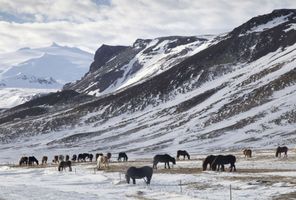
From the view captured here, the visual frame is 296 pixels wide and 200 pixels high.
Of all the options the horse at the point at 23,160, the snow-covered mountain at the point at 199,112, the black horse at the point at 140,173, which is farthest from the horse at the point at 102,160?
the snow-covered mountain at the point at 199,112

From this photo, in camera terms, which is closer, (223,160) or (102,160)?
(223,160)

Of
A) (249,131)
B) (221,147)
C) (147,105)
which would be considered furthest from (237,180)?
(147,105)

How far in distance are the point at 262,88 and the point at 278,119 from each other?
83.0 ft

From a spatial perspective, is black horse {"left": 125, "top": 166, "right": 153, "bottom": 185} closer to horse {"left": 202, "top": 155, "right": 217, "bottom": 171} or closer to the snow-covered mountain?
horse {"left": 202, "top": 155, "right": 217, "bottom": 171}

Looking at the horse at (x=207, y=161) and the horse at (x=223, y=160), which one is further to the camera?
the horse at (x=207, y=161)

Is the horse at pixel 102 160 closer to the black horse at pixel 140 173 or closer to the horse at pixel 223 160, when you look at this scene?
the horse at pixel 223 160

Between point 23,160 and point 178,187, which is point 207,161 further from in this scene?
point 23,160

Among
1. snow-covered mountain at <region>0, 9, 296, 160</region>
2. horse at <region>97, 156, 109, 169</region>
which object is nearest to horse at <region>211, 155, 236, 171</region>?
horse at <region>97, 156, 109, 169</region>

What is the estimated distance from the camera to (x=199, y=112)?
141000 mm

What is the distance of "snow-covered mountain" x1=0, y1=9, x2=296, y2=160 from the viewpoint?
113 metres

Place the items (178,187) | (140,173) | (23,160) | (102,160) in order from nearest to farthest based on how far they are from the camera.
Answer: (178,187) → (140,173) → (102,160) → (23,160)

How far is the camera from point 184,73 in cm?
19350

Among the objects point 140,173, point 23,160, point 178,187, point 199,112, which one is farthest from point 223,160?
point 199,112

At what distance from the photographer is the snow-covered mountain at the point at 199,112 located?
371 feet
